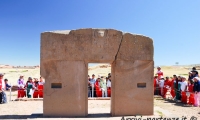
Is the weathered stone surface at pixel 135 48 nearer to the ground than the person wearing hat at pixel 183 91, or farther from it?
farther from it

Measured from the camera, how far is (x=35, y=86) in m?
14.1

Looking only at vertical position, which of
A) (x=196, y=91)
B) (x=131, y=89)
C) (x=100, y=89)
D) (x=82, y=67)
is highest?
(x=82, y=67)

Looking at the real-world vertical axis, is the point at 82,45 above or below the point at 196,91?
above

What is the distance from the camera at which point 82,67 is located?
27.3 ft

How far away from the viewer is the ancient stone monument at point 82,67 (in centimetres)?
827

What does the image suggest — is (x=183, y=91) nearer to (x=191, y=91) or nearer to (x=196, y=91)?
(x=191, y=91)

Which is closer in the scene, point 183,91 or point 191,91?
point 191,91

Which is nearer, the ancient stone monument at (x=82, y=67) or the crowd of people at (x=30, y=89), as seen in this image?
the ancient stone monument at (x=82, y=67)

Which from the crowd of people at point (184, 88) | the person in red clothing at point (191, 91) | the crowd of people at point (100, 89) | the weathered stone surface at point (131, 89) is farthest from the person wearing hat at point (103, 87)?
the weathered stone surface at point (131, 89)

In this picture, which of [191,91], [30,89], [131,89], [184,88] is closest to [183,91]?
[184,88]

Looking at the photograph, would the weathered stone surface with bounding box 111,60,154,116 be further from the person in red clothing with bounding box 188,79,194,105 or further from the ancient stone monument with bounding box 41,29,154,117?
the person in red clothing with bounding box 188,79,194,105

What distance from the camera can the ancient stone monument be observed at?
Result: 27.1 ft

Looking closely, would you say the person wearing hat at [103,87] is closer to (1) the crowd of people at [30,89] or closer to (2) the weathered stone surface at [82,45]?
(1) the crowd of people at [30,89]

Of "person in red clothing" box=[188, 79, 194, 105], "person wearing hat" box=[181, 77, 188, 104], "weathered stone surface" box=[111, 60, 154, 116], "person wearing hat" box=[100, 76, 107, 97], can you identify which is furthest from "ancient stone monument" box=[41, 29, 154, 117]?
"person wearing hat" box=[100, 76, 107, 97]
